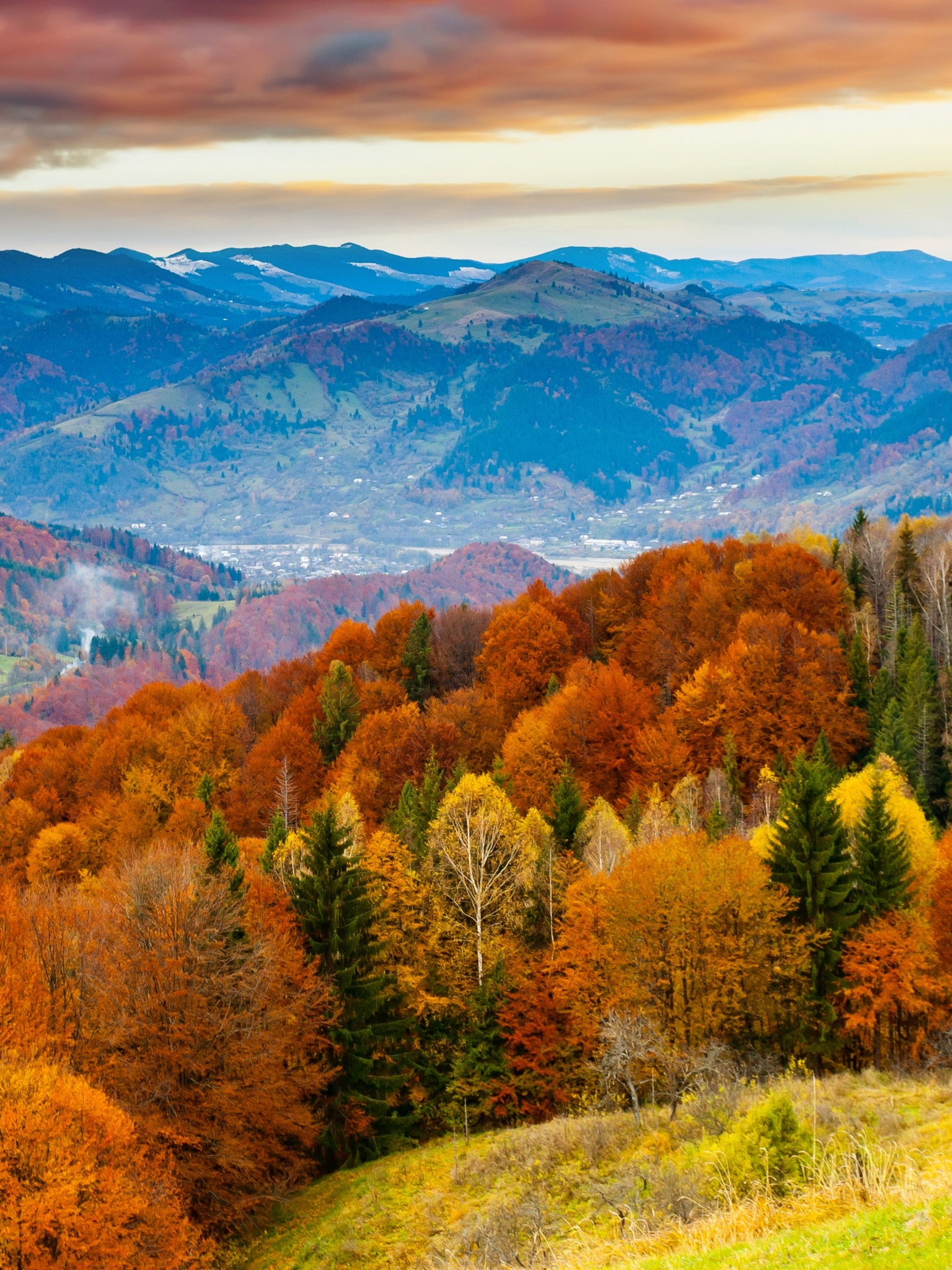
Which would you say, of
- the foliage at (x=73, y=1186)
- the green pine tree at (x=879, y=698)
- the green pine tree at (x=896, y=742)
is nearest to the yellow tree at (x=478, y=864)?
the foliage at (x=73, y=1186)

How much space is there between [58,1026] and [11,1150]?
1020 cm

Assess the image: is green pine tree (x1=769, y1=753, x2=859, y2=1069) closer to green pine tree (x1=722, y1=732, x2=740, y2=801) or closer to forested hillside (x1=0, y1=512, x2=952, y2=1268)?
forested hillside (x1=0, y1=512, x2=952, y2=1268)

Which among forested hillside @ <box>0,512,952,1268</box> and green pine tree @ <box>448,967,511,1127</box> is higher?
forested hillside @ <box>0,512,952,1268</box>

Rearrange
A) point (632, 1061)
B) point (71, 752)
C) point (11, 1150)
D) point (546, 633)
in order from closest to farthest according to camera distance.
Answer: point (11, 1150) → point (632, 1061) → point (546, 633) → point (71, 752)

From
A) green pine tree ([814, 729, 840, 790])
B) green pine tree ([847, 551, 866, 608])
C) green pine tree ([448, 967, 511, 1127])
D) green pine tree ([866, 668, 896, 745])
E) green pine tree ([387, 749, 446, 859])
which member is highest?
green pine tree ([847, 551, 866, 608])

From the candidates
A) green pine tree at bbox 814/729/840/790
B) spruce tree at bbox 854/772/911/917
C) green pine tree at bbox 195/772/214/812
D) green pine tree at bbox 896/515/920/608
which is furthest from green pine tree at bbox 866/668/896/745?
green pine tree at bbox 195/772/214/812

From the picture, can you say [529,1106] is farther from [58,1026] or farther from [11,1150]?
[11,1150]

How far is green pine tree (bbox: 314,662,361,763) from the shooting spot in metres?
107

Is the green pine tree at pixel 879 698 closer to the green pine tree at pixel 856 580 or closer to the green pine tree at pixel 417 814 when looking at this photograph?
the green pine tree at pixel 856 580

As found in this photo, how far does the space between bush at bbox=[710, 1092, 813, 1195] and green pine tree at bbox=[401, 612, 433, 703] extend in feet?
304

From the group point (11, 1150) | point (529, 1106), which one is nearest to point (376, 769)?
point (529, 1106)

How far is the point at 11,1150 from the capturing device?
1166 inches

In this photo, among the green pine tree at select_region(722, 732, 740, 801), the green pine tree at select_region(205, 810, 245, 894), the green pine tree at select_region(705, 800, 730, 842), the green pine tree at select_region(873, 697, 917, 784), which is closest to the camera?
the green pine tree at select_region(205, 810, 245, 894)

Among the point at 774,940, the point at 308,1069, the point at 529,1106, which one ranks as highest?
Result: the point at 774,940
